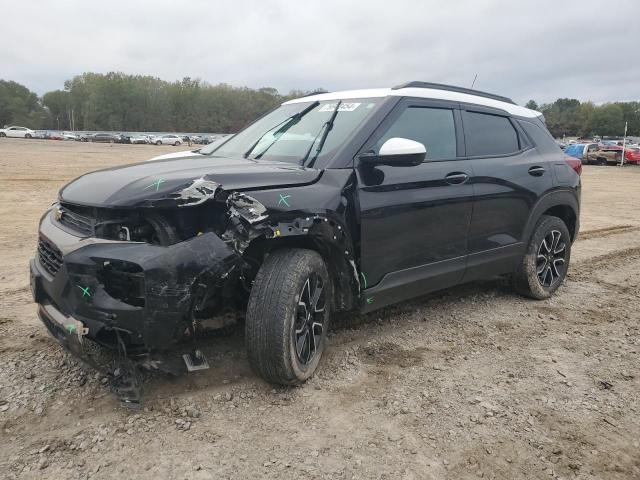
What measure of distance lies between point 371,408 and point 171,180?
169 cm

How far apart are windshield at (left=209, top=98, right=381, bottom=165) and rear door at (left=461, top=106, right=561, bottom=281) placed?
1083mm

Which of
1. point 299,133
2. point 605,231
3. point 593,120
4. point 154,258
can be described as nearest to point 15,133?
point 605,231

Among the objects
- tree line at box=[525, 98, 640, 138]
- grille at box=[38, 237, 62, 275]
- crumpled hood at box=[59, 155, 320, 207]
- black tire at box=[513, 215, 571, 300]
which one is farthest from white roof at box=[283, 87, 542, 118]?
tree line at box=[525, 98, 640, 138]

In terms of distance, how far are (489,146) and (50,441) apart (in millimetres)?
3760

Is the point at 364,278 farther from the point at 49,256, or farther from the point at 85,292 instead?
the point at 49,256

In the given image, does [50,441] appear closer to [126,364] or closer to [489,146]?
[126,364]

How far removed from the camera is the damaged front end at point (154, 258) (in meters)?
2.60

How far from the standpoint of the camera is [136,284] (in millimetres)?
2627

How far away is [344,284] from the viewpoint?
11.1ft

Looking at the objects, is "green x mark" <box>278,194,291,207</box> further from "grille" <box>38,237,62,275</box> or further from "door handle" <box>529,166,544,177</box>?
"door handle" <box>529,166,544,177</box>

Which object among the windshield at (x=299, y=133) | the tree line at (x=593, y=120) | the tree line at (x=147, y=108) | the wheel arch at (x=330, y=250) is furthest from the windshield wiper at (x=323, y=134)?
the tree line at (x=593, y=120)

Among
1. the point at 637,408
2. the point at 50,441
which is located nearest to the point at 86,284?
the point at 50,441

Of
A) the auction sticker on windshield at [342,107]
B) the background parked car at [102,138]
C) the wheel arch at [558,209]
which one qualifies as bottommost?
the wheel arch at [558,209]

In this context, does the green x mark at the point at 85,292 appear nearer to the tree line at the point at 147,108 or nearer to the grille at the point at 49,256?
the grille at the point at 49,256
